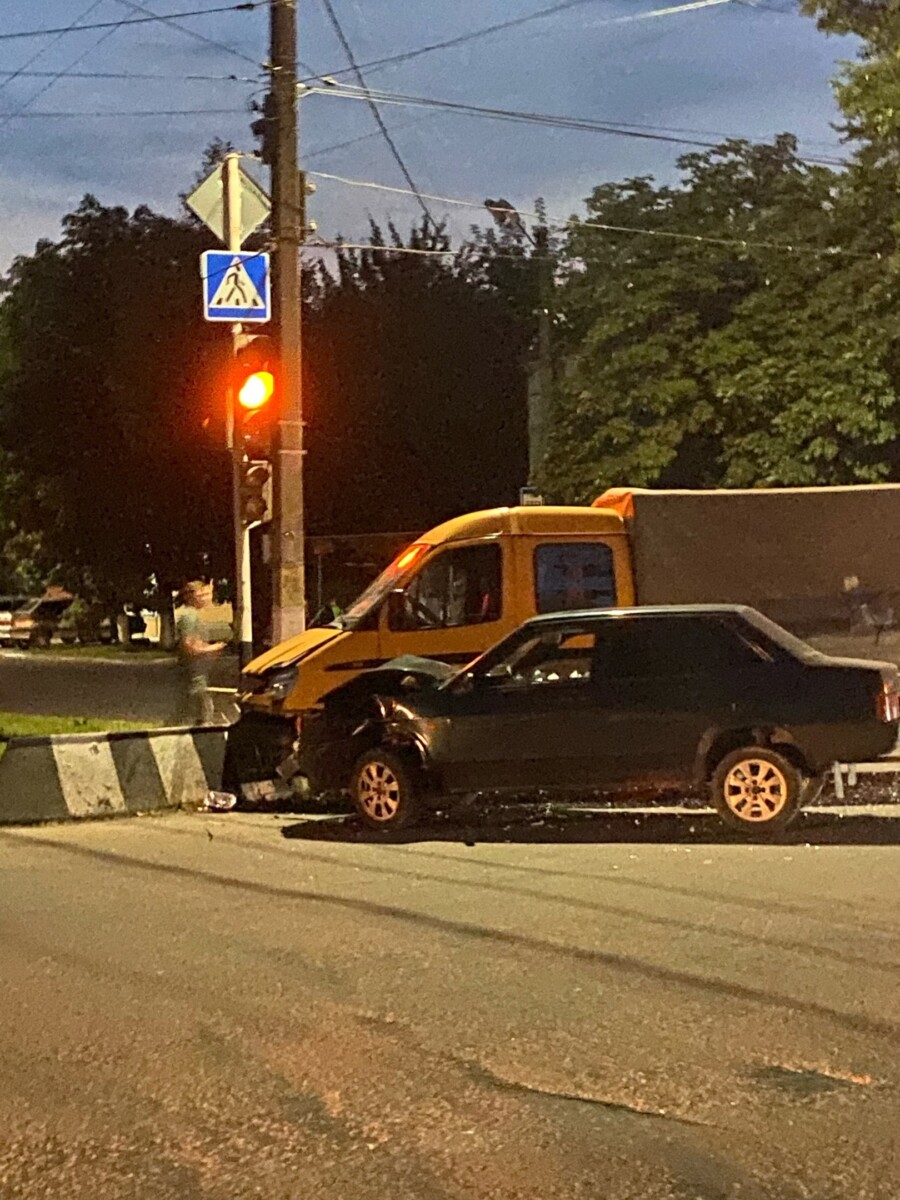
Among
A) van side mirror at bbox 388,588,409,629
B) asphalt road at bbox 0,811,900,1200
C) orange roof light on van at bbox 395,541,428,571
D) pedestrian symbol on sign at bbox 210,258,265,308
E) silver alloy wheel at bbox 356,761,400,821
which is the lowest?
asphalt road at bbox 0,811,900,1200

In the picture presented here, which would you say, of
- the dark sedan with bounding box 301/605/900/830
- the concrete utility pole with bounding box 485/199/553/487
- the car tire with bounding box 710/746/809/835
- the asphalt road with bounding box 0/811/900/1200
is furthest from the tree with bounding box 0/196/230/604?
the asphalt road with bounding box 0/811/900/1200

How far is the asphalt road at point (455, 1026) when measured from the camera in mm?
4461

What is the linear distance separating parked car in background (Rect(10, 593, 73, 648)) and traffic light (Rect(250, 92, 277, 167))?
34.9m

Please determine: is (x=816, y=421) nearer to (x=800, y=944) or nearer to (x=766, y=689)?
(x=766, y=689)

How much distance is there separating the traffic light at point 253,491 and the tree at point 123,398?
17926 millimetres

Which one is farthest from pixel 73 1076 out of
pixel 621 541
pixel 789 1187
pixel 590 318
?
pixel 590 318

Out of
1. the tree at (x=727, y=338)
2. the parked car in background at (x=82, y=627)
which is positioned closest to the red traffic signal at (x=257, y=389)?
the tree at (x=727, y=338)

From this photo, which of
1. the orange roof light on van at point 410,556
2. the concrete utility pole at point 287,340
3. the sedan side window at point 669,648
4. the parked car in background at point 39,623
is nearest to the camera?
the sedan side window at point 669,648

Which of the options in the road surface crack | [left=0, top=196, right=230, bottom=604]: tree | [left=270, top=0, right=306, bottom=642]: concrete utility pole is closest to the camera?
the road surface crack

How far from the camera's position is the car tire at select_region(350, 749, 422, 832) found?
11.0 meters

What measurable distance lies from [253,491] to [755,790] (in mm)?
5064

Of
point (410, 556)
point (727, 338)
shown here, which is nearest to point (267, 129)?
point (410, 556)

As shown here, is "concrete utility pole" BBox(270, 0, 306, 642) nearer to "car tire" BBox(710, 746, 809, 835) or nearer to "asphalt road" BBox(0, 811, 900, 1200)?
"asphalt road" BBox(0, 811, 900, 1200)

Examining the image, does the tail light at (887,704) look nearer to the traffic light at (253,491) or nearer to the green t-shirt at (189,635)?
the traffic light at (253,491)
